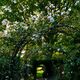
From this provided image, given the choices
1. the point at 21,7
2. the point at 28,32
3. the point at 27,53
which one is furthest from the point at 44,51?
the point at 21,7

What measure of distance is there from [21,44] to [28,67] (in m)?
0.91

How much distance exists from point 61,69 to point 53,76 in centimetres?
39

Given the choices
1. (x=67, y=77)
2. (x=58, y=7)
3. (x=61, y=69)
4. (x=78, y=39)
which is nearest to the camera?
(x=78, y=39)

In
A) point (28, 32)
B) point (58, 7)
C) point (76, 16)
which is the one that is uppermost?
point (58, 7)

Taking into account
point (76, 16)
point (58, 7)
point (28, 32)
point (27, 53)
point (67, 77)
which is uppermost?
point (58, 7)

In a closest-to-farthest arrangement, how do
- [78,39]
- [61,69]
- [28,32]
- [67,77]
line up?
[28,32], [78,39], [67,77], [61,69]

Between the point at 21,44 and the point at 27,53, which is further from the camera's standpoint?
the point at 27,53

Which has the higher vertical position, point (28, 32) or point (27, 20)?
point (27, 20)

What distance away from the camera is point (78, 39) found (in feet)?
24.8

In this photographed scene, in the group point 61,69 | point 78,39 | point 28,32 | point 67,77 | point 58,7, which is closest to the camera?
point 28,32

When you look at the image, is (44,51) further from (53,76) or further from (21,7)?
(21,7)

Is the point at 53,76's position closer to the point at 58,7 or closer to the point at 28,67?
the point at 28,67

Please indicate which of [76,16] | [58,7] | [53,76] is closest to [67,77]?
[53,76]

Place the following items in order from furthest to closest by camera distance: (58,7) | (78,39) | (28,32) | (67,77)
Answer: (58,7)
(67,77)
(78,39)
(28,32)
